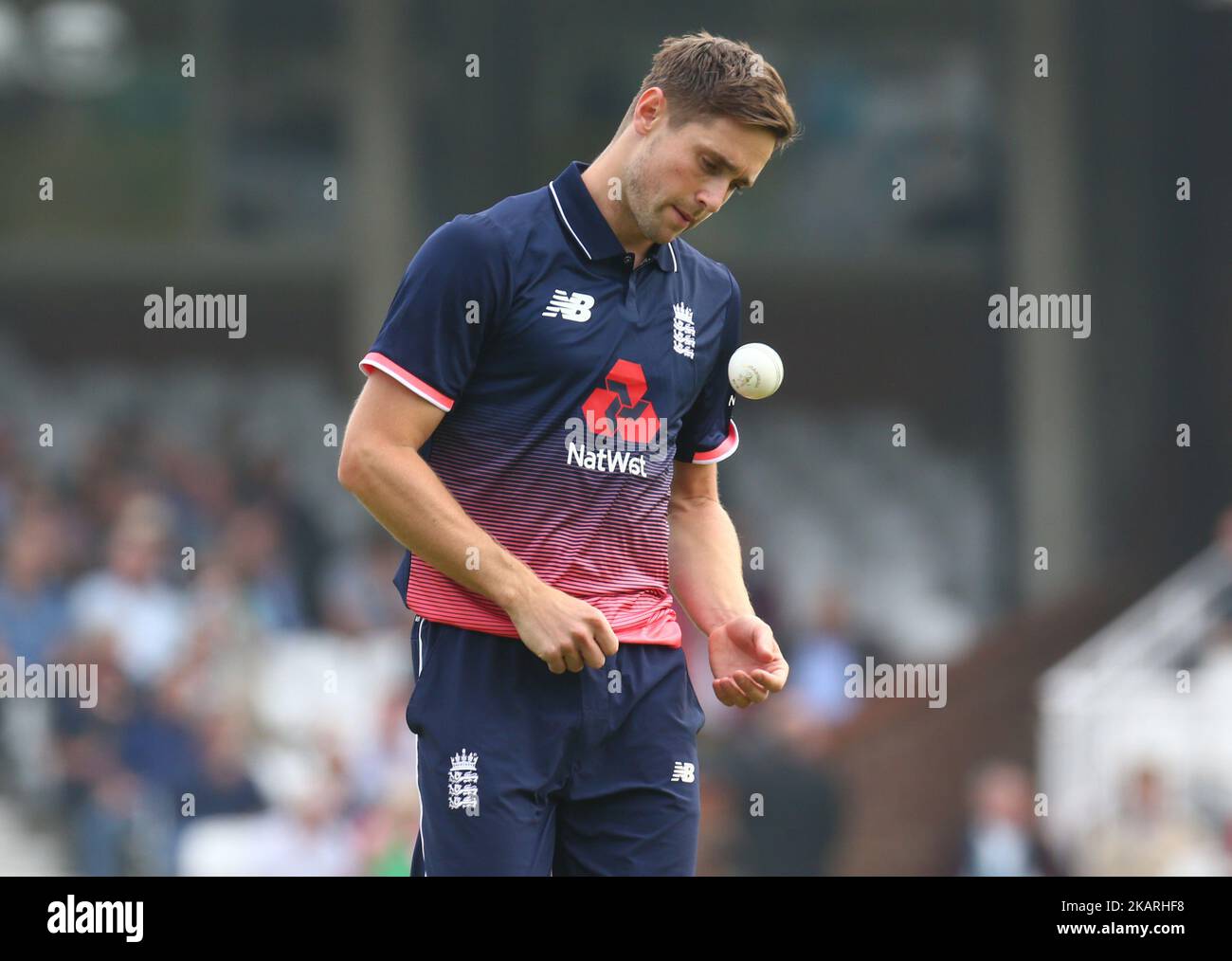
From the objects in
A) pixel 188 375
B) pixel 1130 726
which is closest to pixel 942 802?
pixel 1130 726

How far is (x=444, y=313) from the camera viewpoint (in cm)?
324

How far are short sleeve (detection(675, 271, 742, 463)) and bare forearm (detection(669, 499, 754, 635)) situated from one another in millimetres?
113

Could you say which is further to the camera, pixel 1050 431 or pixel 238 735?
pixel 1050 431

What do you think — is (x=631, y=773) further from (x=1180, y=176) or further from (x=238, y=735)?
(x=1180, y=176)

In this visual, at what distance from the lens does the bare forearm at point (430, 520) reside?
3.23 metres

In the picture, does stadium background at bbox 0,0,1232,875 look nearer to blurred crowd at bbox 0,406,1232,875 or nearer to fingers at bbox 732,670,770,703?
blurred crowd at bbox 0,406,1232,875

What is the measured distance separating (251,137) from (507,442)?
458 inches

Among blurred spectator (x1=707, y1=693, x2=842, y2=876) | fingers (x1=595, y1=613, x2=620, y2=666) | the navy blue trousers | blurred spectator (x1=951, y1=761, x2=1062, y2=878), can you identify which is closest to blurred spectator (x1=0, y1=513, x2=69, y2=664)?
blurred spectator (x1=707, y1=693, x2=842, y2=876)

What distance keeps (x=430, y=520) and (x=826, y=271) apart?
12241 millimetres

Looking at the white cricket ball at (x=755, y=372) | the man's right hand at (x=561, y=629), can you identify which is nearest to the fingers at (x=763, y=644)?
the man's right hand at (x=561, y=629)

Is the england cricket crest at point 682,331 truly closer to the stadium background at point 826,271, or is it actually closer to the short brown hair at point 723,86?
the short brown hair at point 723,86

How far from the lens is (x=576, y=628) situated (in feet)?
10.5

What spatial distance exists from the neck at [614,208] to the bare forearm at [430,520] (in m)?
0.57

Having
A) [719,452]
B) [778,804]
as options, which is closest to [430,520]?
[719,452]
